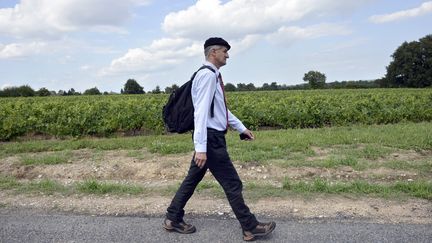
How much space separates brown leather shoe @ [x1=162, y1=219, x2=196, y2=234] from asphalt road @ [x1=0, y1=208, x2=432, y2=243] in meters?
0.05

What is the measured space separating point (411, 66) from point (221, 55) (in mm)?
74669

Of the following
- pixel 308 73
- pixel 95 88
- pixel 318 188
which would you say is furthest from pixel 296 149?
pixel 308 73

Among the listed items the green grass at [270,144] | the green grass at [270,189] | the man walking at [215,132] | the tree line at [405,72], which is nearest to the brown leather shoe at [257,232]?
the man walking at [215,132]

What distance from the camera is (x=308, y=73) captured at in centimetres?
7019

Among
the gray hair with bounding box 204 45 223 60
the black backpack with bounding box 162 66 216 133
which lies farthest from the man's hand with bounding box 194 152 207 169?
the gray hair with bounding box 204 45 223 60

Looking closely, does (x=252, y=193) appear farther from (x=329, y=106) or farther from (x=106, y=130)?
(x=329, y=106)

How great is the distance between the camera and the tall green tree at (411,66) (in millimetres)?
68062

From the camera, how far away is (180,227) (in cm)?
384

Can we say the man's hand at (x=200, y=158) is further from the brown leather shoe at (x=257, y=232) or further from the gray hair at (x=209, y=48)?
the gray hair at (x=209, y=48)

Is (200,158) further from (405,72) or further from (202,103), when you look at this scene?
(405,72)

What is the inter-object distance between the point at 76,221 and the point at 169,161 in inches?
114

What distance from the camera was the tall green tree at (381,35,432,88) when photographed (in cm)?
6806

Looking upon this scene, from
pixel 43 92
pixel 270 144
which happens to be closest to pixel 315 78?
pixel 43 92

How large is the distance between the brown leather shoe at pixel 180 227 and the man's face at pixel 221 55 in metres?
1.62
